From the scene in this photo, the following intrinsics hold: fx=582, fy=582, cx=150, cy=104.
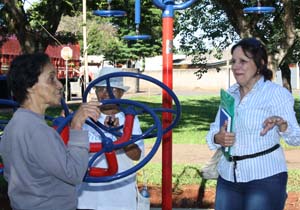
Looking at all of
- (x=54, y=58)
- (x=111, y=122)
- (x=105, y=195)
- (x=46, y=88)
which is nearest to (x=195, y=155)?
(x=105, y=195)

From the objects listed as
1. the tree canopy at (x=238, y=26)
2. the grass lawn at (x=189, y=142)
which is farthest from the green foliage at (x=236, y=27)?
the grass lawn at (x=189, y=142)

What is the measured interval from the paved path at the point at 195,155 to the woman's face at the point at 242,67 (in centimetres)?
585

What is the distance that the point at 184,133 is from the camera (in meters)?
13.8

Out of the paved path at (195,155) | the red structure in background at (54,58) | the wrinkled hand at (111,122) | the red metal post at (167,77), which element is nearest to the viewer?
the wrinkled hand at (111,122)

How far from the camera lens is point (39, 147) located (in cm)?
250

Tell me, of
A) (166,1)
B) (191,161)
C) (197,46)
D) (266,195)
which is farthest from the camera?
(197,46)

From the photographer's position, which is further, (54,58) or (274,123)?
(54,58)

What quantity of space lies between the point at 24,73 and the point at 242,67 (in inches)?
57.5

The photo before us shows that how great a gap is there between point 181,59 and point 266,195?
67824 millimetres

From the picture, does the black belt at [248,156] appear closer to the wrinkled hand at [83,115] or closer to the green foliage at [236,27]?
the wrinkled hand at [83,115]

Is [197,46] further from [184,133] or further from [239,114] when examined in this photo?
[239,114]

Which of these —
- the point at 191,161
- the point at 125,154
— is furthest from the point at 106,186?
the point at 191,161

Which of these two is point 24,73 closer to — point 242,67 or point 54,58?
point 242,67

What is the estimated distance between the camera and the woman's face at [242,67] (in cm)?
355
